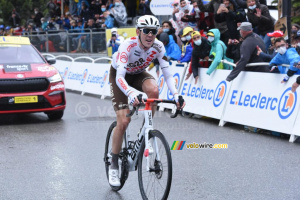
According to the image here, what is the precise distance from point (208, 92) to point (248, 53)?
5.51 feet

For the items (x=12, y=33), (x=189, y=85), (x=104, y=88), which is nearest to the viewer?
(x=189, y=85)

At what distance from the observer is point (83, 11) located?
26047 millimetres

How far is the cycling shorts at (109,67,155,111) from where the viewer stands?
6.43 metres

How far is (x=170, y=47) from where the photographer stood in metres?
15.4

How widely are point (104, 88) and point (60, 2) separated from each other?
16415 millimetres

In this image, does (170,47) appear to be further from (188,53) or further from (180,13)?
(180,13)

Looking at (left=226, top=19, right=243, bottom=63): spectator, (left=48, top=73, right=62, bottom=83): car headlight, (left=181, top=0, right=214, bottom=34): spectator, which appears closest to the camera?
(left=48, top=73, right=62, bottom=83): car headlight

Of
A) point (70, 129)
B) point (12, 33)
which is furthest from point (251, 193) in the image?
point (12, 33)

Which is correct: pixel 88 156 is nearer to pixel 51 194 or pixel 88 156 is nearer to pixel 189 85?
pixel 51 194

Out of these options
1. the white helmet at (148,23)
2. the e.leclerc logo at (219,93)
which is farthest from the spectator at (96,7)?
→ the white helmet at (148,23)

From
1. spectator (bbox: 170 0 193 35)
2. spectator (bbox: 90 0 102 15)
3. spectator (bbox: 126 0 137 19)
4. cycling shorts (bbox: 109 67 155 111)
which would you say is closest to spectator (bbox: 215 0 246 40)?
spectator (bbox: 170 0 193 35)

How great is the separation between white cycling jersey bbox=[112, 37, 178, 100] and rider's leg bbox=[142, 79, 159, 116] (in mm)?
169

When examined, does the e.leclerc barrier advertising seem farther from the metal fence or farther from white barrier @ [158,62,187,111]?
the metal fence

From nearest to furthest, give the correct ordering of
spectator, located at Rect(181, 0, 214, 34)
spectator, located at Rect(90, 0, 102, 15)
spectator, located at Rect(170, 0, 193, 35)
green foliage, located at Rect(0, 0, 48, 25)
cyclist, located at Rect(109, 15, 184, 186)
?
cyclist, located at Rect(109, 15, 184, 186) < spectator, located at Rect(181, 0, 214, 34) < spectator, located at Rect(170, 0, 193, 35) < spectator, located at Rect(90, 0, 102, 15) < green foliage, located at Rect(0, 0, 48, 25)
